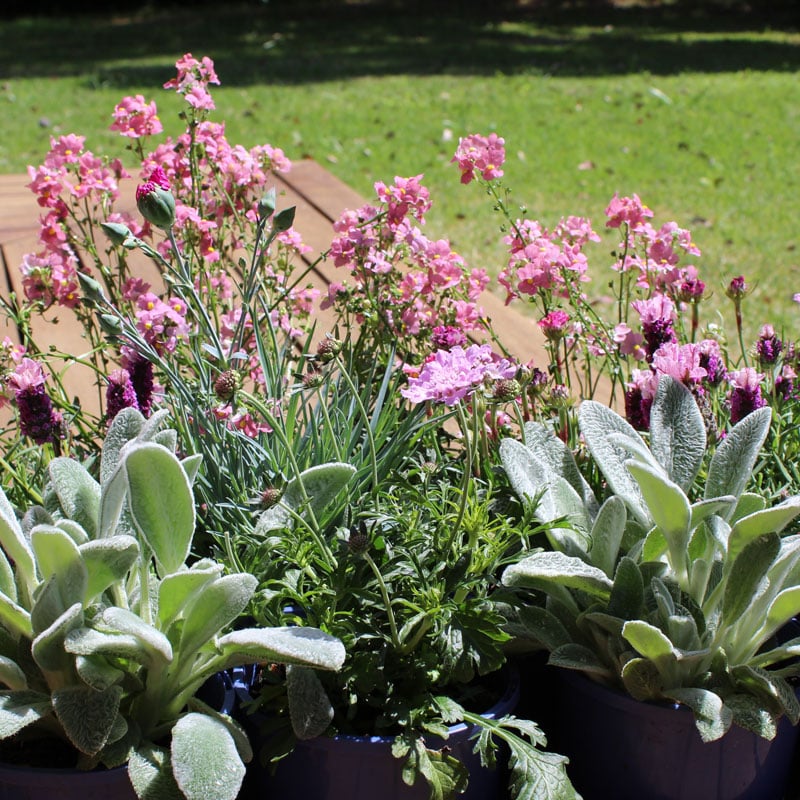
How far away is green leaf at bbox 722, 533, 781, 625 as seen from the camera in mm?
1334

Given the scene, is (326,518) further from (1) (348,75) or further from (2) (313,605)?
(1) (348,75)

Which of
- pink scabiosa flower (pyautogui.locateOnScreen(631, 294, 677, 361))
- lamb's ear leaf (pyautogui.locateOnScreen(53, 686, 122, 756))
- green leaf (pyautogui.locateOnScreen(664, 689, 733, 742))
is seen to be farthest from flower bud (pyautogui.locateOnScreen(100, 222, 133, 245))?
green leaf (pyautogui.locateOnScreen(664, 689, 733, 742))

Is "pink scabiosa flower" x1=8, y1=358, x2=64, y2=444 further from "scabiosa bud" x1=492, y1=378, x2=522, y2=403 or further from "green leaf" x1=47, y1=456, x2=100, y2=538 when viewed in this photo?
"scabiosa bud" x1=492, y1=378, x2=522, y2=403

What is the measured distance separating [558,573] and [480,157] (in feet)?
2.73

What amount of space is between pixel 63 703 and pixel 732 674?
0.87 metres

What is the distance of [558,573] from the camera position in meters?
1.35

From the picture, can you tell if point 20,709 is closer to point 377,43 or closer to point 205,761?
point 205,761

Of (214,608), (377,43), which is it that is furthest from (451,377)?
(377,43)

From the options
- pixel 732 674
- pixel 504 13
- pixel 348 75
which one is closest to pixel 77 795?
pixel 732 674

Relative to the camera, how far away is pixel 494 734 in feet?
4.70

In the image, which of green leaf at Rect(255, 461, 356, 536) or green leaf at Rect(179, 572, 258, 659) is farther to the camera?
green leaf at Rect(255, 461, 356, 536)

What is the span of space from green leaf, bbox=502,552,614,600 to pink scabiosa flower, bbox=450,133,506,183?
0.75 meters

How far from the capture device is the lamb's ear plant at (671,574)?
1.34 m

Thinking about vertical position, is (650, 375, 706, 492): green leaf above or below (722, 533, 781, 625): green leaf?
above
